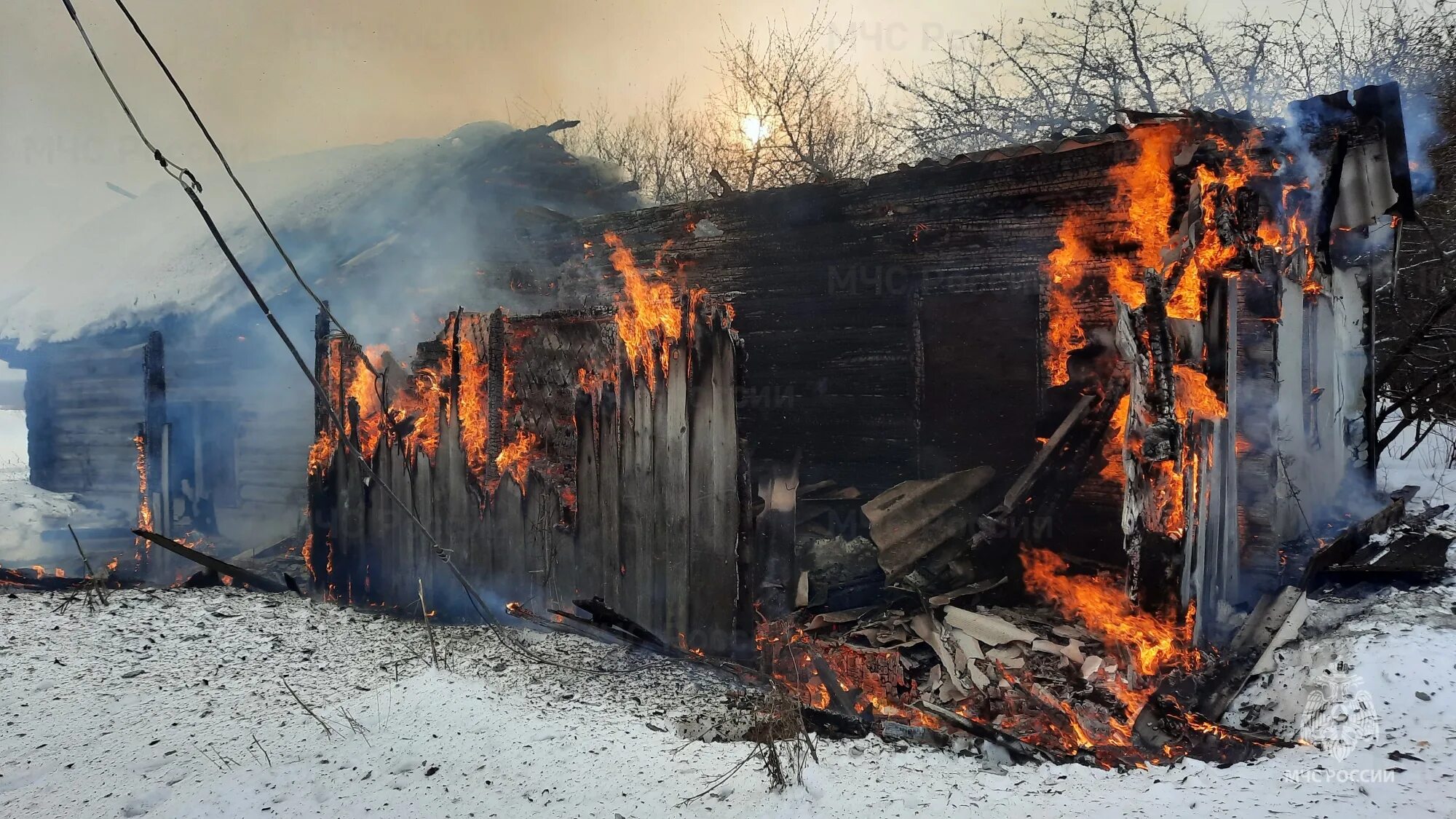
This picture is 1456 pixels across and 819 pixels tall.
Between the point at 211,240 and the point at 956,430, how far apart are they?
1892 cm

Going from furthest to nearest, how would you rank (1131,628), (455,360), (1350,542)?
1. (1350,542)
2. (455,360)
3. (1131,628)

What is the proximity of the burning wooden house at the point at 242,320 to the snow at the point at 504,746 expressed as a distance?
26.8 feet

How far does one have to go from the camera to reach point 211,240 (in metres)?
17.5

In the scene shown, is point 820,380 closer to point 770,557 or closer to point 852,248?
point 852,248

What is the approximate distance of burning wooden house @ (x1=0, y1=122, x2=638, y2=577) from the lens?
13.1m

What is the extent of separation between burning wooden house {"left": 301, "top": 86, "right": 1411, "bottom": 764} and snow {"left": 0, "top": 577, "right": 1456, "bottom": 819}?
2.17ft

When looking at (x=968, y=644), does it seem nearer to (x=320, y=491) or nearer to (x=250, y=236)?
(x=320, y=491)

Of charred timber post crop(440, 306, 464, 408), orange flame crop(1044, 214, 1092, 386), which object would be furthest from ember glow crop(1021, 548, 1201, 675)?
charred timber post crop(440, 306, 464, 408)

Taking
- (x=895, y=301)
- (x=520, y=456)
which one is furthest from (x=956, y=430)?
(x=520, y=456)

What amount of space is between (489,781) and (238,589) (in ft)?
15.5

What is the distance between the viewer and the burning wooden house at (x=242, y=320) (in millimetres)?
13094

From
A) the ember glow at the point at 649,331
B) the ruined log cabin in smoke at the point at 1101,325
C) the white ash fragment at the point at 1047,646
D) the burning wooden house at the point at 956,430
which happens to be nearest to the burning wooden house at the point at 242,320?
the ruined log cabin in smoke at the point at 1101,325

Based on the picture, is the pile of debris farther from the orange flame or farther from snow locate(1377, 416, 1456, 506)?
snow locate(1377, 416, 1456, 506)

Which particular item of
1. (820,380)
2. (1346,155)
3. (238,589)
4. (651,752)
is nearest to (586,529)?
(651,752)
